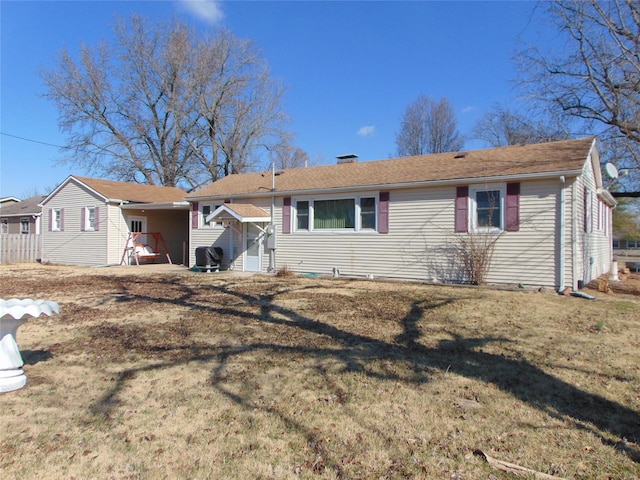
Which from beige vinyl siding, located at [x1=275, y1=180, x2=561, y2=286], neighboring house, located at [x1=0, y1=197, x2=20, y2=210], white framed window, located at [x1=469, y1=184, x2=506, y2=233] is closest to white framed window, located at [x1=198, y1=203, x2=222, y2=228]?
beige vinyl siding, located at [x1=275, y1=180, x2=561, y2=286]

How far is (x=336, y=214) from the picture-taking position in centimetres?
1358

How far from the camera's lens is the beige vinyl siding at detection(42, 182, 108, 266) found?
19.4 metres

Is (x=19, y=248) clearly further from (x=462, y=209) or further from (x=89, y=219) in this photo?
(x=462, y=209)

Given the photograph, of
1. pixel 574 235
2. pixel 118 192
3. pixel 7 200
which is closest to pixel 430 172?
pixel 574 235

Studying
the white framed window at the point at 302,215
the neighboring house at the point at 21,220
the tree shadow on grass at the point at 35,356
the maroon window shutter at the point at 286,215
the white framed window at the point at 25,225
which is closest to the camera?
the tree shadow on grass at the point at 35,356

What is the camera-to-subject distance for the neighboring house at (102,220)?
19.3 meters

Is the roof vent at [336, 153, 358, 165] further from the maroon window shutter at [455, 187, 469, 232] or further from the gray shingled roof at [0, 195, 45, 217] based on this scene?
the gray shingled roof at [0, 195, 45, 217]

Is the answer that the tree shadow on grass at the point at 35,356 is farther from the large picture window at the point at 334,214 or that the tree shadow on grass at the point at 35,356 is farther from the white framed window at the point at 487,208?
the white framed window at the point at 487,208

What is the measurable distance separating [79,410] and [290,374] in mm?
1904

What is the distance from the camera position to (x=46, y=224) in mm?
21625

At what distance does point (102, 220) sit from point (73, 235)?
8.11 ft

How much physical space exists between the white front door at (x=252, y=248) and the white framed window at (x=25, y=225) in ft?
58.3

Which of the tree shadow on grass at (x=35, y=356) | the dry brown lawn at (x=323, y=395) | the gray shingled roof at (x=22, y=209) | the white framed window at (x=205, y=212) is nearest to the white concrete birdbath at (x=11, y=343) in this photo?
the dry brown lawn at (x=323, y=395)

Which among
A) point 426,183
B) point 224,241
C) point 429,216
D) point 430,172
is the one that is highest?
point 430,172
